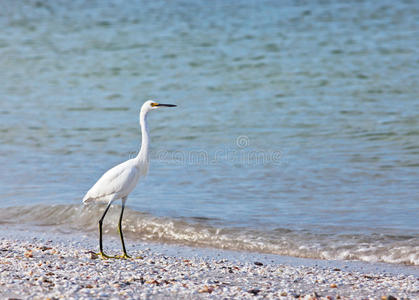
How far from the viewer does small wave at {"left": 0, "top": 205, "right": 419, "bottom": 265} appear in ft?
26.4

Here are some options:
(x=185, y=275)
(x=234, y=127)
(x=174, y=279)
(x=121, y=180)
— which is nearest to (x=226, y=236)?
(x=121, y=180)

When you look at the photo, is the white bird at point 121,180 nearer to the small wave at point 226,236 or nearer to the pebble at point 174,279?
the pebble at point 174,279

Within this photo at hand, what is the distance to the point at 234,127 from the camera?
14.6m

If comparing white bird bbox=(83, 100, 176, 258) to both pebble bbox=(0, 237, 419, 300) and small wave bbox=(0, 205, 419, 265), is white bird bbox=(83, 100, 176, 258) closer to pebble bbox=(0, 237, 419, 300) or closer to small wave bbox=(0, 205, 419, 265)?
pebble bbox=(0, 237, 419, 300)

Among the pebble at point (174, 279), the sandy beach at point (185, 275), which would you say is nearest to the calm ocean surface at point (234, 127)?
the sandy beach at point (185, 275)

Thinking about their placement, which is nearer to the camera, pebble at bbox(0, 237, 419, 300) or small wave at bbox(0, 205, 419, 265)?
pebble at bbox(0, 237, 419, 300)

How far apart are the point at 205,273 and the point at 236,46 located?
55.8 feet

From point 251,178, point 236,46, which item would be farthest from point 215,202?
point 236,46

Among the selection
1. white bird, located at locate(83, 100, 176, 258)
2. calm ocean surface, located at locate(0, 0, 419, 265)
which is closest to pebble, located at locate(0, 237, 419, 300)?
white bird, located at locate(83, 100, 176, 258)

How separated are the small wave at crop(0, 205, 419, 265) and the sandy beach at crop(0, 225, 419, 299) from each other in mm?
246

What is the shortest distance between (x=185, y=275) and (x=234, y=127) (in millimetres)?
8391

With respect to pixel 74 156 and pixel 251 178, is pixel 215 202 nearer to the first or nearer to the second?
pixel 251 178

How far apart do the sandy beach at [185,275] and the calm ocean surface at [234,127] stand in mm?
652

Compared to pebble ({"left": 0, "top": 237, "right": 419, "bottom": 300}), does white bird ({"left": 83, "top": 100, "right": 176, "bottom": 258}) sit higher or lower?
higher
